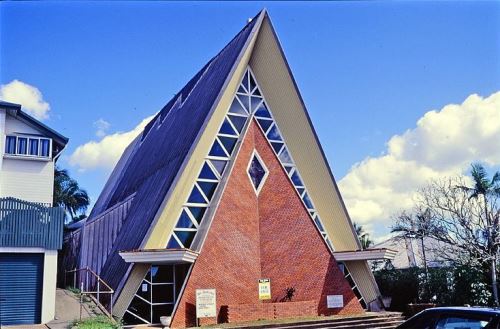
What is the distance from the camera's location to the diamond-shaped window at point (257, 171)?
2240 cm

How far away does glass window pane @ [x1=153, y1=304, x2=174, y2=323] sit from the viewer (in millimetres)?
19969

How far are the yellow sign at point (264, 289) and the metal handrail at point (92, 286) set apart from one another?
5.80 meters

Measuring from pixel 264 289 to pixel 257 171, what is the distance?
5091 millimetres

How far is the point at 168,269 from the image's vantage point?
67.2 ft

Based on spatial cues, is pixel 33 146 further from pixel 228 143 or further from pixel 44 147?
pixel 228 143

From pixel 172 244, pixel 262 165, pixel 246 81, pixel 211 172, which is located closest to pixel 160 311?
pixel 172 244

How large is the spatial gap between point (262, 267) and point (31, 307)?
8848 mm

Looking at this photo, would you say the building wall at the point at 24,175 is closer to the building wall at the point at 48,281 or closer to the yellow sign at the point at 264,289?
the building wall at the point at 48,281

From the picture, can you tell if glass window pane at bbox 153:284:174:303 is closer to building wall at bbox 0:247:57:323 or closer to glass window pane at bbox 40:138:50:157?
building wall at bbox 0:247:57:323

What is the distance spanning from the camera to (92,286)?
2303cm

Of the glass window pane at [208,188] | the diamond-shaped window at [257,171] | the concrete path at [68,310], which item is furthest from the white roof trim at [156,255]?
the diamond-shaped window at [257,171]

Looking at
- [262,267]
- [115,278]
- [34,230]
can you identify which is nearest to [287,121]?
[262,267]

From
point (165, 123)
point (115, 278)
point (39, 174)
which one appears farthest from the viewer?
point (165, 123)

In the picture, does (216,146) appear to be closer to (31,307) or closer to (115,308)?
(115,308)
